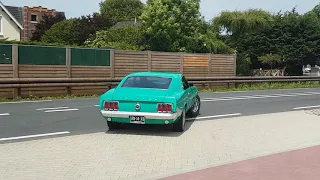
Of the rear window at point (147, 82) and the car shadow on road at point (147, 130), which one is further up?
the rear window at point (147, 82)

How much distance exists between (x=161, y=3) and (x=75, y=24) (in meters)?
14.0

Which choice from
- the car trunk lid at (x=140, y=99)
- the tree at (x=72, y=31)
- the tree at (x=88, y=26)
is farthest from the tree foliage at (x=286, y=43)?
the car trunk lid at (x=140, y=99)

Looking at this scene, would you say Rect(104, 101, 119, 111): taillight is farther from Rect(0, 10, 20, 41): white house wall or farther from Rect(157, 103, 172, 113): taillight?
Rect(0, 10, 20, 41): white house wall

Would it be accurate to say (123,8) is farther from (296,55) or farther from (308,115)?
(308,115)

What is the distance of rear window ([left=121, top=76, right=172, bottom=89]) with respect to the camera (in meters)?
9.30

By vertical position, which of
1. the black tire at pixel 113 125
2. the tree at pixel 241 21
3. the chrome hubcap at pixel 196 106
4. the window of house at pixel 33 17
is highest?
the window of house at pixel 33 17

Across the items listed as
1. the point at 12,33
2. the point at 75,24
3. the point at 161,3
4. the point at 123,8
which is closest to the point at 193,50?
the point at 161,3

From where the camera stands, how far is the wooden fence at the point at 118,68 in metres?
15.9

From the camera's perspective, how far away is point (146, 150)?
7234 millimetres

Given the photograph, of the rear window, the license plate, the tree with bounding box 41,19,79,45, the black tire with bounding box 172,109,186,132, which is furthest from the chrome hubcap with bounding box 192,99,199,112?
the tree with bounding box 41,19,79,45

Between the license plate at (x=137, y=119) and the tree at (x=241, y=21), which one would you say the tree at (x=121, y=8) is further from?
the license plate at (x=137, y=119)

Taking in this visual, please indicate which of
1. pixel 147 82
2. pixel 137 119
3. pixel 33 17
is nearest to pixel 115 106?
pixel 137 119

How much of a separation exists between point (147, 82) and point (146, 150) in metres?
2.59

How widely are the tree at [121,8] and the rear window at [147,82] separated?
73.5 metres
